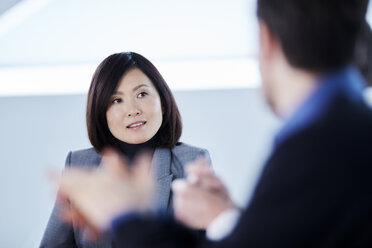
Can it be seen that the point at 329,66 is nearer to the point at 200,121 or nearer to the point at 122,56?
the point at 122,56

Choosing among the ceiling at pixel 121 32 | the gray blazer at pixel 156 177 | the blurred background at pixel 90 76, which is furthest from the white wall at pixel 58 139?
the gray blazer at pixel 156 177

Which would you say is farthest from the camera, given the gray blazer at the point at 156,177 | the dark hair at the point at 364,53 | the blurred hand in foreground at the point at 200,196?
the gray blazer at the point at 156,177

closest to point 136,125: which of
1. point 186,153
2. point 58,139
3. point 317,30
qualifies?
point 186,153

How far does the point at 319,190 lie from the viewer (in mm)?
583

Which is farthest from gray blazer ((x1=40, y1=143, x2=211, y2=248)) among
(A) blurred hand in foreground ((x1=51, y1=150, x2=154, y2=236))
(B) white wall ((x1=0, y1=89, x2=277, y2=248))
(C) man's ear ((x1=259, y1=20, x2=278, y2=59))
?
(B) white wall ((x1=0, y1=89, x2=277, y2=248))

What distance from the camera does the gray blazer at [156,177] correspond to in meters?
1.58

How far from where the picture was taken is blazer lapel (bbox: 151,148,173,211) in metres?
1.64

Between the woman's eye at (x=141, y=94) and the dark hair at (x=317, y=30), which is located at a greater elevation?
the dark hair at (x=317, y=30)

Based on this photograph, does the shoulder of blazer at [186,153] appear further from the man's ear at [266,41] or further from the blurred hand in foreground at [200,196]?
the man's ear at [266,41]

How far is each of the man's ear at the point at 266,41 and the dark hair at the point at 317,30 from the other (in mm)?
21

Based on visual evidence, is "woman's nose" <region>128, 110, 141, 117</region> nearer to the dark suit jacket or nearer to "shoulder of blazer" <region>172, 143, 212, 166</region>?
"shoulder of blazer" <region>172, 143, 212, 166</region>

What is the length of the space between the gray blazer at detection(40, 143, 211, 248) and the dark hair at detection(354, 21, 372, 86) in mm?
995

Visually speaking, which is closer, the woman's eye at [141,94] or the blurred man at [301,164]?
the blurred man at [301,164]

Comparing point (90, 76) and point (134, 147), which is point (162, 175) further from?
point (90, 76)
